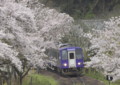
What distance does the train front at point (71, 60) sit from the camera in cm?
1900

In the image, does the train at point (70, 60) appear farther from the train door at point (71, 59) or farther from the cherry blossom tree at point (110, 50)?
the cherry blossom tree at point (110, 50)

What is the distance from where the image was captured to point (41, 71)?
74.4 ft

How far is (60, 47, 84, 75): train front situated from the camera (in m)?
19.0

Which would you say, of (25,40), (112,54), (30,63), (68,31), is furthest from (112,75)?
(68,31)

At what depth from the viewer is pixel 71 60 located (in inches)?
757

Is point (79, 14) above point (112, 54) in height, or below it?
above

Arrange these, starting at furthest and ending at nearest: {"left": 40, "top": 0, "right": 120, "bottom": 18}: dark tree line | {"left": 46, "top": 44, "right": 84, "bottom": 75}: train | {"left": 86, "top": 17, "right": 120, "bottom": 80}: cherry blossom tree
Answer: {"left": 40, "top": 0, "right": 120, "bottom": 18}: dark tree line < {"left": 46, "top": 44, "right": 84, "bottom": 75}: train < {"left": 86, "top": 17, "right": 120, "bottom": 80}: cherry blossom tree

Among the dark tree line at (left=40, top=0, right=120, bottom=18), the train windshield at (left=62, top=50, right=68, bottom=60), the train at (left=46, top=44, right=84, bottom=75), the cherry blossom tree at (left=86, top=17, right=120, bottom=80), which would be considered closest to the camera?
the cherry blossom tree at (left=86, top=17, right=120, bottom=80)

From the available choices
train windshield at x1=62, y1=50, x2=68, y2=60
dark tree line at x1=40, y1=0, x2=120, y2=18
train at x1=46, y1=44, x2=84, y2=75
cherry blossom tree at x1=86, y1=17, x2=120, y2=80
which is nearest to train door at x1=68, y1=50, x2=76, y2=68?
train at x1=46, y1=44, x2=84, y2=75

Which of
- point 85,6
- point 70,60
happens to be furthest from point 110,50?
point 85,6

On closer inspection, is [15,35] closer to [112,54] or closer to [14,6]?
[14,6]

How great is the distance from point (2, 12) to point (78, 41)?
1429 cm

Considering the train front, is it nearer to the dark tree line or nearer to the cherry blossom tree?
the cherry blossom tree

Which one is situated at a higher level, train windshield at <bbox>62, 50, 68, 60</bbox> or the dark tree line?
the dark tree line
